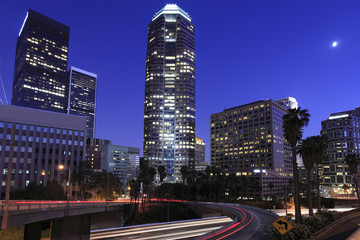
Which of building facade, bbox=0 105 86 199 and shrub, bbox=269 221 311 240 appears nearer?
shrub, bbox=269 221 311 240

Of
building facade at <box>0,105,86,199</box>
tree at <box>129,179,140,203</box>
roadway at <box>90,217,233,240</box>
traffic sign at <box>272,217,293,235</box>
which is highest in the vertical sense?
building facade at <box>0,105,86,199</box>

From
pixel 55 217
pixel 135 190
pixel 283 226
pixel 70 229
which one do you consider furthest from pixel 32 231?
pixel 135 190

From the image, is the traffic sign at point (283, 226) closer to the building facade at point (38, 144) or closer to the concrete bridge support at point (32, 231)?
the concrete bridge support at point (32, 231)

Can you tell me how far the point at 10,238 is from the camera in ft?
147

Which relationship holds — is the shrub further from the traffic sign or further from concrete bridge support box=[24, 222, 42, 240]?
concrete bridge support box=[24, 222, 42, 240]

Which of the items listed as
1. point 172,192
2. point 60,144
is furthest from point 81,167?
point 172,192

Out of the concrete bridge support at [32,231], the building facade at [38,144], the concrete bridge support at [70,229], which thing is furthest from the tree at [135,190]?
the concrete bridge support at [32,231]

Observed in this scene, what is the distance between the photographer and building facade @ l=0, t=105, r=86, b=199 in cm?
10412

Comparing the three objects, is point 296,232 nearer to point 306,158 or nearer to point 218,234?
point 218,234

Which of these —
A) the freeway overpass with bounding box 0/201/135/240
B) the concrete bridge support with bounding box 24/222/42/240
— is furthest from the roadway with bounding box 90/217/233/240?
the concrete bridge support with bounding box 24/222/42/240

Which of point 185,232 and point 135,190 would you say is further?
point 135,190

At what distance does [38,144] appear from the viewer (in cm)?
11000

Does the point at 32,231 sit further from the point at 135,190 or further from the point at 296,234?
the point at 135,190

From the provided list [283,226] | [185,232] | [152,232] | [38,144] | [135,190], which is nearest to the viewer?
[283,226]
